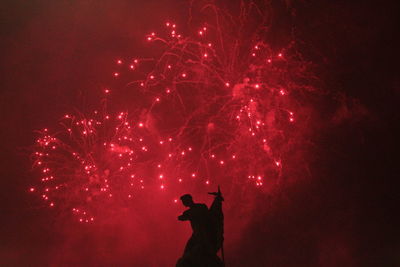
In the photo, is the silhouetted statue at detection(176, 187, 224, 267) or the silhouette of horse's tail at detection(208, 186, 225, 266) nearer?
the silhouetted statue at detection(176, 187, 224, 267)

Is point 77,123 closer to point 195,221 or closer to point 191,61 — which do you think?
point 191,61

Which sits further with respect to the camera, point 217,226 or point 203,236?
point 217,226

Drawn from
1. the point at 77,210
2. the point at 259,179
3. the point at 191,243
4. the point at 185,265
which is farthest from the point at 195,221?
the point at 77,210

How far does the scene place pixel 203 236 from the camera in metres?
5.98

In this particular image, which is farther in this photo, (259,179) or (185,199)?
(259,179)

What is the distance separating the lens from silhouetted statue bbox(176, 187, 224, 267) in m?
5.73

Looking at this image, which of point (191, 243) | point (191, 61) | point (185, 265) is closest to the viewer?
point (185, 265)

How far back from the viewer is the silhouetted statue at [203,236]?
5.73 metres

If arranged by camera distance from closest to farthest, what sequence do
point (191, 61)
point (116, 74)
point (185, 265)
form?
point (185, 265)
point (191, 61)
point (116, 74)

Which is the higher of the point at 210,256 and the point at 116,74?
the point at 116,74

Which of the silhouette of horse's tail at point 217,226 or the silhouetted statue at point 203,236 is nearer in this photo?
the silhouetted statue at point 203,236

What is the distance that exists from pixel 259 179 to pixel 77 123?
598 centimetres

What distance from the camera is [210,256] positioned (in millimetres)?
5805

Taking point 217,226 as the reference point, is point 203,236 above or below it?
below
